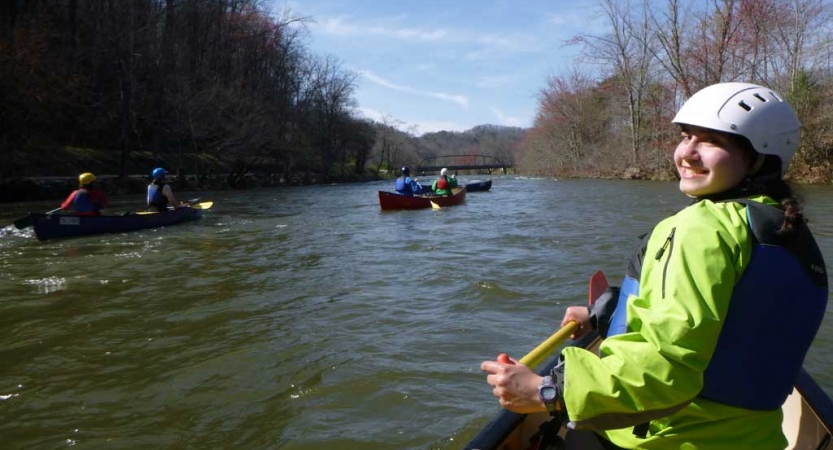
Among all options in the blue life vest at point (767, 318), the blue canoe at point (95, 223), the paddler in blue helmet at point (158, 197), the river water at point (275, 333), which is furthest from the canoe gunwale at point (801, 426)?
the paddler in blue helmet at point (158, 197)

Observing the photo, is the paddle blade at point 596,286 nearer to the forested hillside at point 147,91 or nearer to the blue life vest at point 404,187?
the blue life vest at point 404,187

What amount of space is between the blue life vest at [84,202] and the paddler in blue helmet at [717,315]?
44.2 ft

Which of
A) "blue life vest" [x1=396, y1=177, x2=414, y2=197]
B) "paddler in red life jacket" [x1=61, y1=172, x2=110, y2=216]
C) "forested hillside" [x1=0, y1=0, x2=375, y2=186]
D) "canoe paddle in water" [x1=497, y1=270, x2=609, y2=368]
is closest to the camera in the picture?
"canoe paddle in water" [x1=497, y1=270, x2=609, y2=368]

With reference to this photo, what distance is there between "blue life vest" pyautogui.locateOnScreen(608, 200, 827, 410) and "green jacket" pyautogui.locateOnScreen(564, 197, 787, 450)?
0.04 meters

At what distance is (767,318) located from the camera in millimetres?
1478

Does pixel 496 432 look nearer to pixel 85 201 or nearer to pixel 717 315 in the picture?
pixel 717 315

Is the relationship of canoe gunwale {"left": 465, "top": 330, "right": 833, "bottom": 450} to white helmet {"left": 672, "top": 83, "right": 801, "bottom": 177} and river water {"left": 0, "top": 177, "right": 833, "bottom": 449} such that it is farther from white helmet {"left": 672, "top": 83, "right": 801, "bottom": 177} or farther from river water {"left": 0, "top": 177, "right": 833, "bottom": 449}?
white helmet {"left": 672, "top": 83, "right": 801, "bottom": 177}

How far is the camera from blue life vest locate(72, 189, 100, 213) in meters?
12.7

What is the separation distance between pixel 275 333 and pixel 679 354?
5.03m

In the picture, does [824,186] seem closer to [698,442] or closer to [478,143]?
[698,442]

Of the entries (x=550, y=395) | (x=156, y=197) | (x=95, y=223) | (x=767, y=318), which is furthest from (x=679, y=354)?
(x=156, y=197)

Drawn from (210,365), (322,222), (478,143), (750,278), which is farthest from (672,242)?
(478,143)

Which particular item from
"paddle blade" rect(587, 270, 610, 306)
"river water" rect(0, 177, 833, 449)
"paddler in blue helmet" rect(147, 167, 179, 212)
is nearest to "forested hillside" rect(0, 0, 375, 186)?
"paddler in blue helmet" rect(147, 167, 179, 212)

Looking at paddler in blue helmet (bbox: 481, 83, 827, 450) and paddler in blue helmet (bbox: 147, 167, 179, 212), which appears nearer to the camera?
paddler in blue helmet (bbox: 481, 83, 827, 450)
